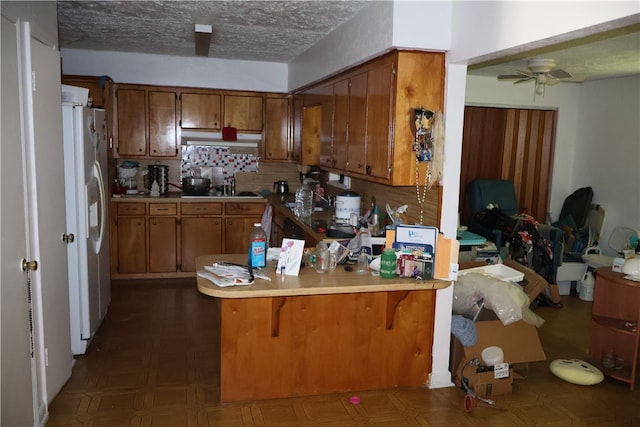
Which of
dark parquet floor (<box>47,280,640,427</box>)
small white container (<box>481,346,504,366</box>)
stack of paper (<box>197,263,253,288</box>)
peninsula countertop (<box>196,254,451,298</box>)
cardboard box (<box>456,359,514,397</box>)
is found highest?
stack of paper (<box>197,263,253,288</box>)

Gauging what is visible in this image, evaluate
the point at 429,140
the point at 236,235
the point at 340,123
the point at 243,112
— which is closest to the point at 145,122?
the point at 243,112

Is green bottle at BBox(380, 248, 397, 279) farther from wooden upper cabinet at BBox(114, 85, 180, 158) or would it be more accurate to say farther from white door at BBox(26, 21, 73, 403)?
wooden upper cabinet at BBox(114, 85, 180, 158)

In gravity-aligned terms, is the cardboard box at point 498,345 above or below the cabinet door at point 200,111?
below

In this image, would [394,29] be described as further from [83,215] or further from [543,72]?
[83,215]

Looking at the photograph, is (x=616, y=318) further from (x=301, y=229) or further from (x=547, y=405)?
(x=301, y=229)

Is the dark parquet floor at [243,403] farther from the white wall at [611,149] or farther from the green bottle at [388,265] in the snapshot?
the white wall at [611,149]

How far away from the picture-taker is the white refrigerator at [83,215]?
11.8 ft

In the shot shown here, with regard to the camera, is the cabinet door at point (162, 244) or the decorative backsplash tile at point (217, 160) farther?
the decorative backsplash tile at point (217, 160)

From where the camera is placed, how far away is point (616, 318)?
12.5 ft

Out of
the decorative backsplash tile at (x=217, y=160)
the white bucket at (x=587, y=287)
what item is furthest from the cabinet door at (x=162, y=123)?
the white bucket at (x=587, y=287)

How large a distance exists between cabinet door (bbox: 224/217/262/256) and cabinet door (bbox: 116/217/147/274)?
0.90m

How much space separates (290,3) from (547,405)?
3031mm

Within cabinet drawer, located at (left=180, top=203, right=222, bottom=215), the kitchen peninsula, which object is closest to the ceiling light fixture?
cabinet drawer, located at (left=180, top=203, right=222, bottom=215)

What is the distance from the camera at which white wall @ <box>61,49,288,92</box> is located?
575 cm
